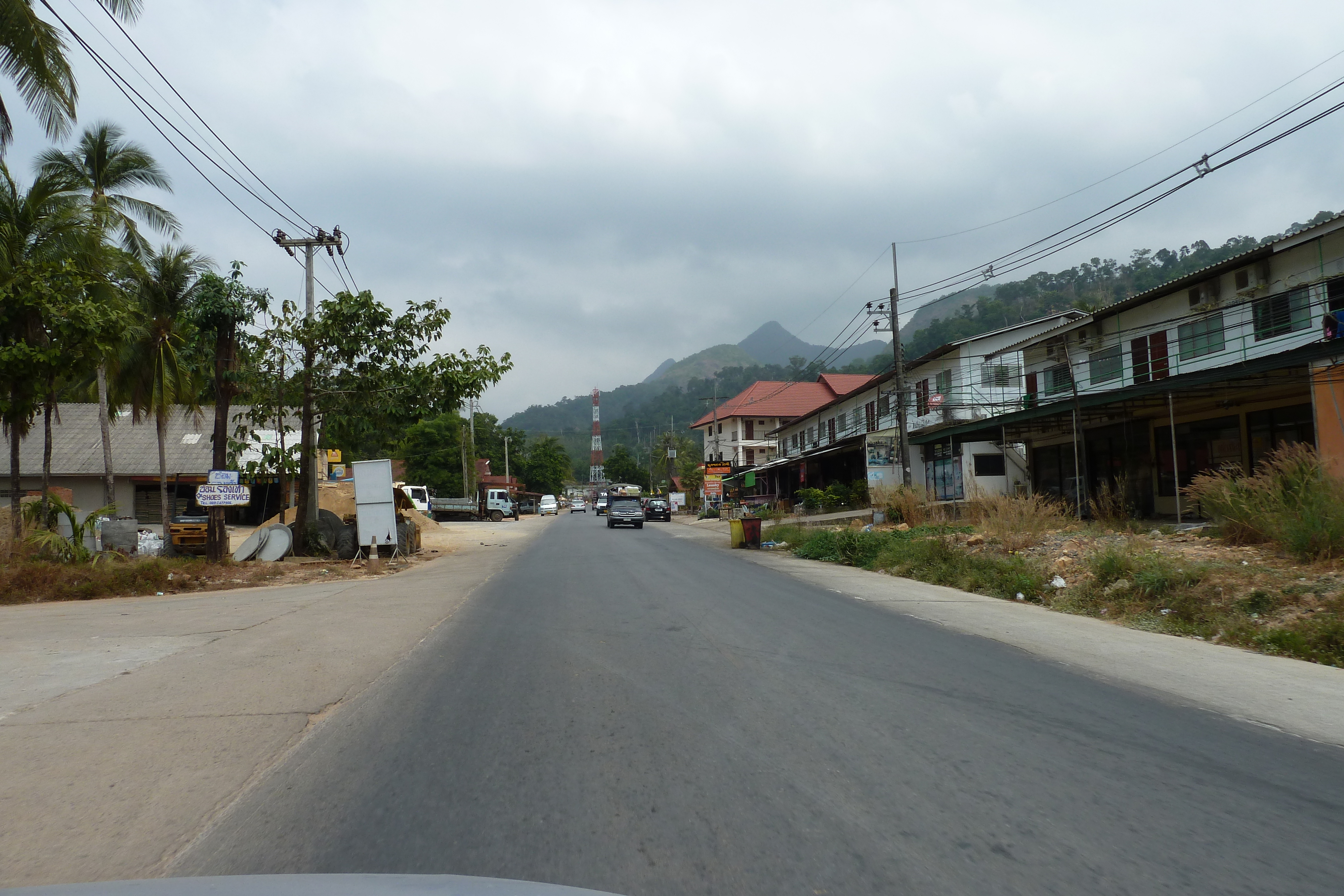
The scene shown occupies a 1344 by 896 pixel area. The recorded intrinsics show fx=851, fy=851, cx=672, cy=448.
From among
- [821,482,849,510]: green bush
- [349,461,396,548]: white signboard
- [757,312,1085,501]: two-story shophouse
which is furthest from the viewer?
[821,482,849,510]: green bush

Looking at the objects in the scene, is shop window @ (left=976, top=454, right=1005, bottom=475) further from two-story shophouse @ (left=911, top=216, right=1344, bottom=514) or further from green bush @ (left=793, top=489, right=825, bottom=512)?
green bush @ (left=793, top=489, right=825, bottom=512)

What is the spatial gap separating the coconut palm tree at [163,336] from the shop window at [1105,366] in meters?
29.8

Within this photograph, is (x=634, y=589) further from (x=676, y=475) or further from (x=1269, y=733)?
(x=676, y=475)

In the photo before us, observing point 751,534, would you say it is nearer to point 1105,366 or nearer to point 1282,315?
point 1105,366

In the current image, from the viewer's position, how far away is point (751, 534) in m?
27.2

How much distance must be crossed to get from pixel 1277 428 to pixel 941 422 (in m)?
20.5

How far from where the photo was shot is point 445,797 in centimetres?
445

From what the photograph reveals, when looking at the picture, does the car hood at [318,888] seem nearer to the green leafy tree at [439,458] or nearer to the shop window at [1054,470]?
the shop window at [1054,470]

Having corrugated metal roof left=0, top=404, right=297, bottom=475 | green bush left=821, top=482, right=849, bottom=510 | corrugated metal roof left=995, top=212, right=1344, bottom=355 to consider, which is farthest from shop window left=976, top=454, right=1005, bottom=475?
corrugated metal roof left=0, top=404, right=297, bottom=475

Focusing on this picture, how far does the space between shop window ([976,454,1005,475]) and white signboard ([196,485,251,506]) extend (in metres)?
28.8

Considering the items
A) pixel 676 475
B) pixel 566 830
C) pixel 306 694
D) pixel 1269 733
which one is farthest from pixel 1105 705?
pixel 676 475

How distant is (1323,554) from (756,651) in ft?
26.4

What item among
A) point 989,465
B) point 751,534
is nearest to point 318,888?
point 751,534

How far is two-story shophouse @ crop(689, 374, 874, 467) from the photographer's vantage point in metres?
74.6
